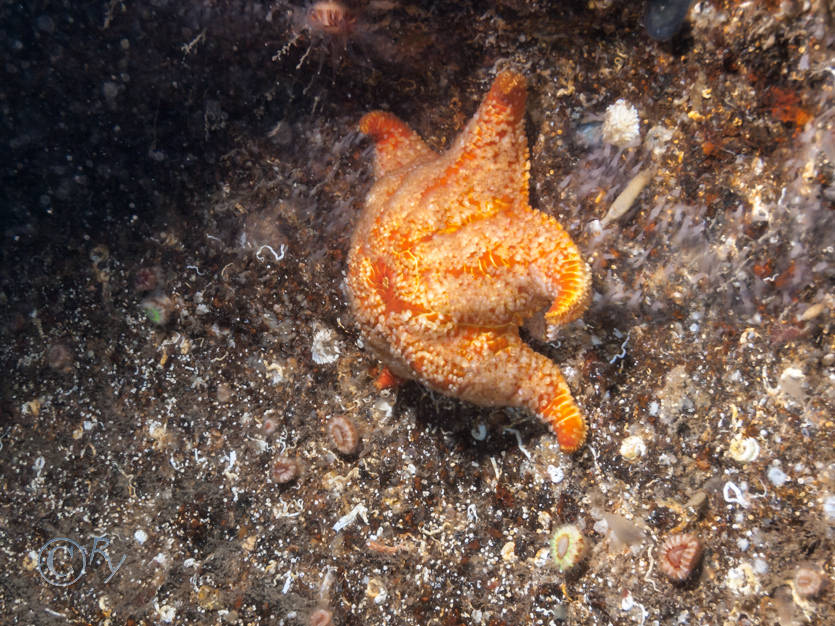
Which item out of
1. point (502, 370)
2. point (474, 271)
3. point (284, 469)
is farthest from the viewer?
point (284, 469)

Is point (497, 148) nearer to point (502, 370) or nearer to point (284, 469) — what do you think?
point (502, 370)

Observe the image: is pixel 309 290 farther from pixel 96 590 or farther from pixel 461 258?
pixel 96 590

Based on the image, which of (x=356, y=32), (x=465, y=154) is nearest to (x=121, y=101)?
(x=356, y=32)

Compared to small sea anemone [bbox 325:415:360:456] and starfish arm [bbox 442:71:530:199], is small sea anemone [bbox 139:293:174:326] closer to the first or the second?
small sea anemone [bbox 325:415:360:456]

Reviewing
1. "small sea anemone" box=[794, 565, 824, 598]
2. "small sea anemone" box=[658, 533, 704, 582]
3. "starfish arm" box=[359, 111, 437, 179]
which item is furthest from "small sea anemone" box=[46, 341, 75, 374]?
"small sea anemone" box=[794, 565, 824, 598]

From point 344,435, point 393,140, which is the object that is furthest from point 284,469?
point 393,140

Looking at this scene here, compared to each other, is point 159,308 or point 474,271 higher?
point 474,271

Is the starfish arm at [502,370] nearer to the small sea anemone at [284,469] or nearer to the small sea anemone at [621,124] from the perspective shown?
the small sea anemone at [621,124]
